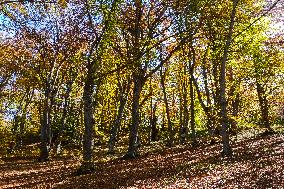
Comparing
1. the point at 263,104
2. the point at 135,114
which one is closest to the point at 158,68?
the point at 135,114

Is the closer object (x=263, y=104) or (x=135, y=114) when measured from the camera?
(x=135, y=114)

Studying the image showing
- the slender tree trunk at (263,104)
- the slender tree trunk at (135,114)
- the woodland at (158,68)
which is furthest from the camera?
the slender tree trunk at (263,104)

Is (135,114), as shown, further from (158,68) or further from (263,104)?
(263,104)

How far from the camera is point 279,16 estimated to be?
2817 cm

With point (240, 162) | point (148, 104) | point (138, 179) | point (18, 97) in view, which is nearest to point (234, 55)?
point (240, 162)

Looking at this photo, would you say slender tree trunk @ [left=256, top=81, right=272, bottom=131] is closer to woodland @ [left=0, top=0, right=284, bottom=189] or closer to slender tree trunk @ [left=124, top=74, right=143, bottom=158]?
woodland @ [left=0, top=0, right=284, bottom=189]

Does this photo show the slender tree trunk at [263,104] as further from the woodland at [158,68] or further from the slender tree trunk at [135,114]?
the slender tree trunk at [135,114]

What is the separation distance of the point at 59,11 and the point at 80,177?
20667mm

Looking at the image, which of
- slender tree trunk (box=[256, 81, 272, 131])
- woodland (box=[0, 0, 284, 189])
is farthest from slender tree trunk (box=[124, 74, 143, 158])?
slender tree trunk (box=[256, 81, 272, 131])

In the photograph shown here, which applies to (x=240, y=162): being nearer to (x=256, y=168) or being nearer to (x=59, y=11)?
(x=256, y=168)

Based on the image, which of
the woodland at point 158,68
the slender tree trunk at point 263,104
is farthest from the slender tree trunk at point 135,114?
the slender tree trunk at point 263,104

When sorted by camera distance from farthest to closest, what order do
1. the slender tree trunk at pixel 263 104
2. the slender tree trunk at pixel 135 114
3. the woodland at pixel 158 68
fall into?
the slender tree trunk at pixel 263 104 → the slender tree trunk at pixel 135 114 → the woodland at pixel 158 68

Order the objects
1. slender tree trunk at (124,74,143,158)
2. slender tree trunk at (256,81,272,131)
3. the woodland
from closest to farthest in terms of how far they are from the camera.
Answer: the woodland, slender tree trunk at (124,74,143,158), slender tree trunk at (256,81,272,131)

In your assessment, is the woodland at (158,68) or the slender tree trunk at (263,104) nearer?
the woodland at (158,68)
